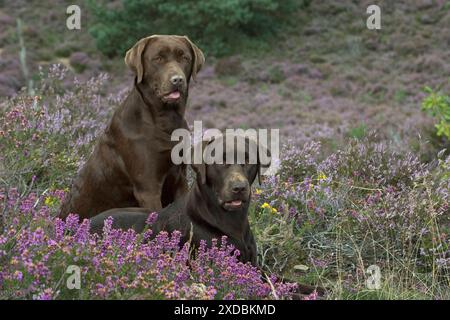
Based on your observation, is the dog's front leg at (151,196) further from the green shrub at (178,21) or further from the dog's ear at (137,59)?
the green shrub at (178,21)

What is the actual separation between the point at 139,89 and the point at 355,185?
2192mm

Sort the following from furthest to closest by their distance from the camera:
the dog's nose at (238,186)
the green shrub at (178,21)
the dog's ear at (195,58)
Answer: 1. the green shrub at (178,21)
2. the dog's ear at (195,58)
3. the dog's nose at (238,186)

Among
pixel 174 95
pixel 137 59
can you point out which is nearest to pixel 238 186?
pixel 174 95

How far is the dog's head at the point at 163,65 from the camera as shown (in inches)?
200

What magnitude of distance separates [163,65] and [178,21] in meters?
22.6

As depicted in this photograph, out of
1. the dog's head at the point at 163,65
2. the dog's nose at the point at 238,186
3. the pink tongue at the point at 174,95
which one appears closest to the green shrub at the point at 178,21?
the dog's head at the point at 163,65

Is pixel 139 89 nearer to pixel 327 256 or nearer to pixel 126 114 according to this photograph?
pixel 126 114

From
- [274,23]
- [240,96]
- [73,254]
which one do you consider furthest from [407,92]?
[73,254]

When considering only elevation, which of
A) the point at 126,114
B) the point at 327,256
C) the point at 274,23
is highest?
the point at 274,23

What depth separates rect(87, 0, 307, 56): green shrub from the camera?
26.2m

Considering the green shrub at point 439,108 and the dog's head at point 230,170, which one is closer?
the dog's head at point 230,170

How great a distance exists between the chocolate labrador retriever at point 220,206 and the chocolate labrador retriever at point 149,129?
1.45ft

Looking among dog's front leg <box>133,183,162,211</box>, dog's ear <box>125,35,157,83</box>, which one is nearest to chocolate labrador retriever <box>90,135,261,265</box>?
dog's front leg <box>133,183,162,211</box>

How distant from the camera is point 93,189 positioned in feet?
17.9
